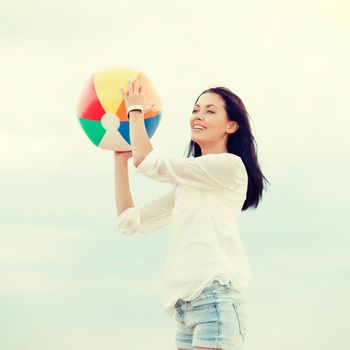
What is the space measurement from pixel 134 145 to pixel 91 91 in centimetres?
74

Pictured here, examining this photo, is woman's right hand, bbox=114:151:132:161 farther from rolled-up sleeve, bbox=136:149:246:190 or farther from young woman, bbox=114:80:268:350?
rolled-up sleeve, bbox=136:149:246:190

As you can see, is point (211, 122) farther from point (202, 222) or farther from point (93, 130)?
point (93, 130)

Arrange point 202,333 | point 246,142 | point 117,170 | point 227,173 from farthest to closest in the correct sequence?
point 117,170 → point 246,142 → point 227,173 → point 202,333

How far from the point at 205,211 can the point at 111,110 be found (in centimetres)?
102

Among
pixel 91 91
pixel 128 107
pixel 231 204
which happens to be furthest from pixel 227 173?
pixel 91 91

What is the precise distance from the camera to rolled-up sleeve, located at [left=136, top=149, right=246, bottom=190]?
368cm

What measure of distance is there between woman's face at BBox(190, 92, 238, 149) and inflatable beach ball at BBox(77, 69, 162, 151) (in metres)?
0.40

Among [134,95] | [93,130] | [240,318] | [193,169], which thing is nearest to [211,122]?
[193,169]

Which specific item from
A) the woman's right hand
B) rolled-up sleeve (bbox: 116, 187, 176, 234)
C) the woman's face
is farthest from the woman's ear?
the woman's right hand

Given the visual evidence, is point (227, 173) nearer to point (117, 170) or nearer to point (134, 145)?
point (134, 145)

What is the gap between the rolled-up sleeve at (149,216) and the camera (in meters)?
4.14

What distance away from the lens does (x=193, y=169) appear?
3.72m

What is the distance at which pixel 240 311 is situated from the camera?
11.7 ft

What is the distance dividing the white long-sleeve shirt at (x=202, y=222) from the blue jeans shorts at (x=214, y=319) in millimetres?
42
